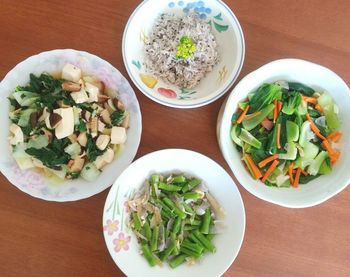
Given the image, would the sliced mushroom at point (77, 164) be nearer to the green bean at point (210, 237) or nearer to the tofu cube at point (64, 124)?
the tofu cube at point (64, 124)

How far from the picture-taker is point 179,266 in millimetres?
994

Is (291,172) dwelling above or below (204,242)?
above

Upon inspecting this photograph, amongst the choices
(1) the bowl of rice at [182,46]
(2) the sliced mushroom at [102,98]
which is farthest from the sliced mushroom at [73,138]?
(1) the bowl of rice at [182,46]

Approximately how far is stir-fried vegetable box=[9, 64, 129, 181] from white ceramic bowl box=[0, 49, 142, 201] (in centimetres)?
2

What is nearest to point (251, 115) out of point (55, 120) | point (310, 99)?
point (310, 99)

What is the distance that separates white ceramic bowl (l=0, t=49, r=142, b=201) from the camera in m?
1.01

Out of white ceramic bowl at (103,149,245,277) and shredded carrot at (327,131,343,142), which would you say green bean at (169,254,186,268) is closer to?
white ceramic bowl at (103,149,245,277)

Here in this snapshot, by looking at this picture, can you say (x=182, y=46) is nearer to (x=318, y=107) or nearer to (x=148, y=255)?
(x=318, y=107)

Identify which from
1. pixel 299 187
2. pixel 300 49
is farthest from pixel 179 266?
pixel 300 49

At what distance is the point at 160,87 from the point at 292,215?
0.48 m

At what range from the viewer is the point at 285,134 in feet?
3.31

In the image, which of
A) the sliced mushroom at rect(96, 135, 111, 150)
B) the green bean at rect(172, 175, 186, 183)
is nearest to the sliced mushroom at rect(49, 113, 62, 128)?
the sliced mushroom at rect(96, 135, 111, 150)

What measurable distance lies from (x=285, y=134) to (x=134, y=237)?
447mm

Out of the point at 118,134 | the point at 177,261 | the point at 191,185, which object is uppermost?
the point at 118,134
